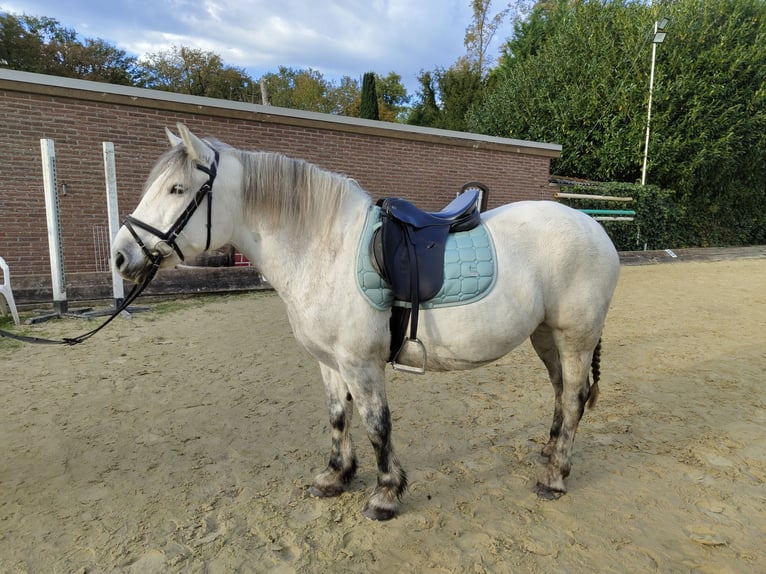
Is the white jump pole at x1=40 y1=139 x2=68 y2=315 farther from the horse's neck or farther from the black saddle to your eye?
the black saddle

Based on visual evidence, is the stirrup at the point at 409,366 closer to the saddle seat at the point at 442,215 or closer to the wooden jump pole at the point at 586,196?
the saddle seat at the point at 442,215

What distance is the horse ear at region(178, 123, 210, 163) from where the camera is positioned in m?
1.82

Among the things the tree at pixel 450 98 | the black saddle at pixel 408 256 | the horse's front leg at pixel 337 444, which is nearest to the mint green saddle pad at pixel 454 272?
the black saddle at pixel 408 256

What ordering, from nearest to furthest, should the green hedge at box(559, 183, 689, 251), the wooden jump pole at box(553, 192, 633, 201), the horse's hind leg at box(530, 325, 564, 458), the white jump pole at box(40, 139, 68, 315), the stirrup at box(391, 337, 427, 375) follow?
the stirrup at box(391, 337, 427, 375)
the horse's hind leg at box(530, 325, 564, 458)
the white jump pole at box(40, 139, 68, 315)
the wooden jump pole at box(553, 192, 633, 201)
the green hedge at box(559, 183, 689, 251)

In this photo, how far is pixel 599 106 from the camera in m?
15.0

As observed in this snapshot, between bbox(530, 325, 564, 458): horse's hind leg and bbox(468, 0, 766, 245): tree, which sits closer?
bbox(530, 325, 564, 458): horse's hind leg

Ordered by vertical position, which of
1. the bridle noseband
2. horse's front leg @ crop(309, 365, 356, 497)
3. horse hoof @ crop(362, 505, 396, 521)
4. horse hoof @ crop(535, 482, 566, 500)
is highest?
the bridle noseband

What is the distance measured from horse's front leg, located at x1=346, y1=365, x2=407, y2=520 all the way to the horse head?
969 mm

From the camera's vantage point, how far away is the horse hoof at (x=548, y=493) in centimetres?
243

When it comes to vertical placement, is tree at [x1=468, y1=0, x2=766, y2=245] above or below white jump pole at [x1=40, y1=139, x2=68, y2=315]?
above

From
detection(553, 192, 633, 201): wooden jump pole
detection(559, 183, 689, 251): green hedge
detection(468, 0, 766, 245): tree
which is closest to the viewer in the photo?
detection(553, 192, 633, 201): wooden jump pole

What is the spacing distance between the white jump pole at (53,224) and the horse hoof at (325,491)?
5.34 metres

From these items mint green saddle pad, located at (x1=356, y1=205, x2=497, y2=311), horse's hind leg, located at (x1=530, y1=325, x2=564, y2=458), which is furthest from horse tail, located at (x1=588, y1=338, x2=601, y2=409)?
mint green saddle pad, located at (x1=356, y1=205, x2=497, y2=311)

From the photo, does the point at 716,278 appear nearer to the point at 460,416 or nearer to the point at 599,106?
the point at 599,106
